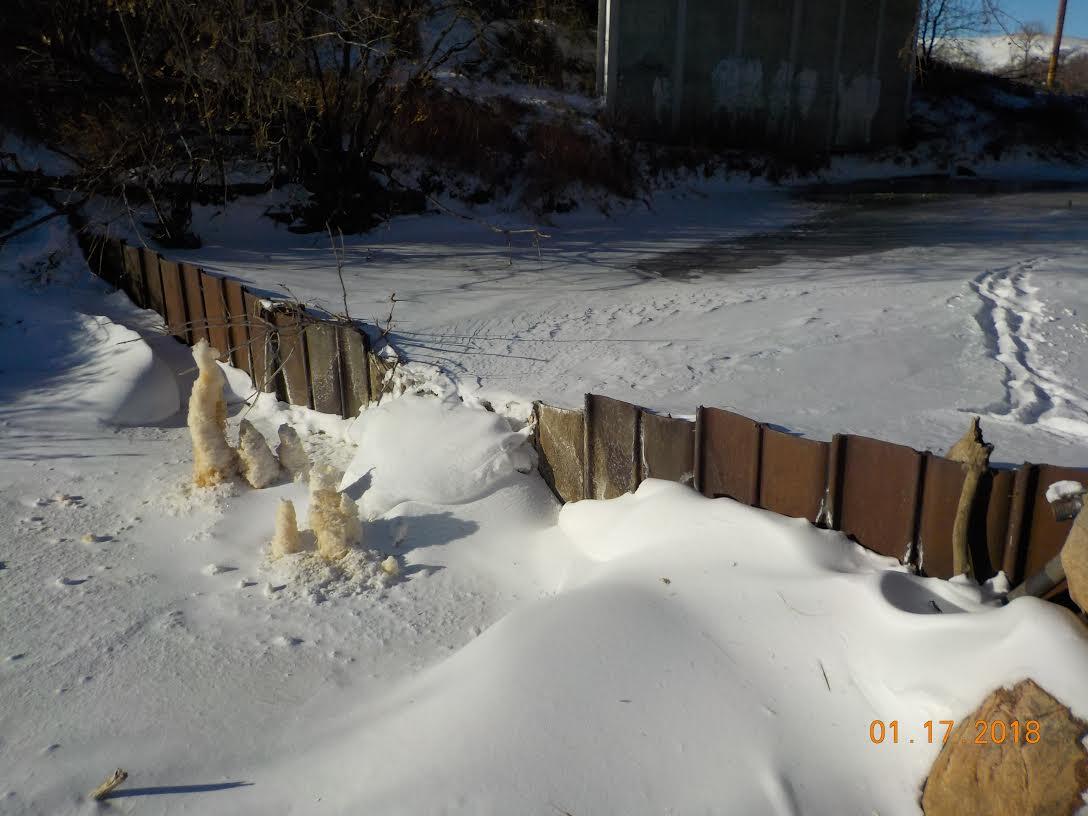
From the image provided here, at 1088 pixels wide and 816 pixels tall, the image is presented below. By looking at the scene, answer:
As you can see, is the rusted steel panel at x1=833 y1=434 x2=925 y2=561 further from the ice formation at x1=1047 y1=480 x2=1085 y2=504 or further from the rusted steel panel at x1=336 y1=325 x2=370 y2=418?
the rusted steel panel at x1=336 y1=325 x2=370 y2=418

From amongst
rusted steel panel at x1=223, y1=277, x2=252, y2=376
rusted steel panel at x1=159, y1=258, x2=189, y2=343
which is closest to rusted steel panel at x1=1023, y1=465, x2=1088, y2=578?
rusted steel panel at x1=223, y1=277, x2=252, y2=376

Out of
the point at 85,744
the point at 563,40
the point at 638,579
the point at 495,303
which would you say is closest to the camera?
the point at 85,744

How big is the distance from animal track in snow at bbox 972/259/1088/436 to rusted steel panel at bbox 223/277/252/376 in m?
4.51

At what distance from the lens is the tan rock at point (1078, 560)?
1993mm

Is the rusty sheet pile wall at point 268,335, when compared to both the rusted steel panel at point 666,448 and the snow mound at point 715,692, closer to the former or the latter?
the rusted steel panel at point 666,448

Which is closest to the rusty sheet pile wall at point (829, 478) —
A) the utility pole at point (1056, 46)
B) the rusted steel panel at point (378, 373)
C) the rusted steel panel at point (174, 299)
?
the rusted steel panel at point (378, 373)

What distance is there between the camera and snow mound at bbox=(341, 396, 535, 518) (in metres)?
3.86

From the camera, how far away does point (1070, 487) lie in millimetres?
2250

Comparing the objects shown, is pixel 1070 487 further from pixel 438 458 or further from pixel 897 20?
pixel 897 20

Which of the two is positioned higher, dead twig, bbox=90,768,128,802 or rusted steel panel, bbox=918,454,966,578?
rusted steel panel, bbox=918,454,966,578

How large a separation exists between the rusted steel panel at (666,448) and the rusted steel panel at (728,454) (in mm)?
52

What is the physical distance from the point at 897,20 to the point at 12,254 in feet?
56.2

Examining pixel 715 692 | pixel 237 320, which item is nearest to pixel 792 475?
pixel 715 692

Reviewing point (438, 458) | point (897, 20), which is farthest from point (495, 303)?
point (897, 20)
